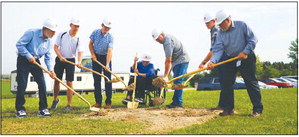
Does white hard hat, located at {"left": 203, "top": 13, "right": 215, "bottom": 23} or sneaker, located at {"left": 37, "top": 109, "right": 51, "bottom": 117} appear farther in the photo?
white hard hat, located at {"left": 203, "top": 13, "right": 215, "bottom": 23}

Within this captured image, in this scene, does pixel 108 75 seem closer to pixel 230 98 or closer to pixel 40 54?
pixel 40 54

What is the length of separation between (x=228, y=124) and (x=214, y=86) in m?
19.4

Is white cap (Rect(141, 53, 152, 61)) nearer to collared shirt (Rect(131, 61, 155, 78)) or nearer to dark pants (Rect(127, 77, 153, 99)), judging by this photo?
collared shirt (Rect(131, 61, 155, 78))

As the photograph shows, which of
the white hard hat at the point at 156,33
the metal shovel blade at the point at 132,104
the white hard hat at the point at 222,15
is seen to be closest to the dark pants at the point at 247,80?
the white hard hat at the point at 222,15

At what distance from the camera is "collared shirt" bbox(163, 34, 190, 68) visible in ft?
22.3

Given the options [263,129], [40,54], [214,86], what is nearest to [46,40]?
[40,54]

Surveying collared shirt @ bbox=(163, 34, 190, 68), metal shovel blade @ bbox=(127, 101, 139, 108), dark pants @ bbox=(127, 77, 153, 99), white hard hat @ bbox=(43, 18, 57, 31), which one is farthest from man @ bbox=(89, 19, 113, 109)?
white hard hat @ bbox=(43, 18, 57, 31)

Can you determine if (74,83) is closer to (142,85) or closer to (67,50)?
(142,85)

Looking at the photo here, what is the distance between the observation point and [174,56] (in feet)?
23.5

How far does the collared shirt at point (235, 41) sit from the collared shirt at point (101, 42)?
8.07ft

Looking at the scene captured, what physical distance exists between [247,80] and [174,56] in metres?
1.96

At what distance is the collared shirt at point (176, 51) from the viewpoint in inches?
268

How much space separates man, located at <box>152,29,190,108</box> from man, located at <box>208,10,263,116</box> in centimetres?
117

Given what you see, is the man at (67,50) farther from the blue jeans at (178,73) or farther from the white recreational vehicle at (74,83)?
the white recreational vehicle at (74,83)
